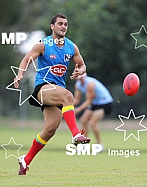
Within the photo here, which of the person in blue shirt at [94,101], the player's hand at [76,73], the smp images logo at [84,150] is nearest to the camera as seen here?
the player's hand at [76,73]

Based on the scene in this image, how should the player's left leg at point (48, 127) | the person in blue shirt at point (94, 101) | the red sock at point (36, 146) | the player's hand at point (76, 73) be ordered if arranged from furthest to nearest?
the person in blue shirt at point (94, 101)
the red sock at point (36, 146)
the player's left leg at point (48, 127)
the player's hand at point (76, 73)

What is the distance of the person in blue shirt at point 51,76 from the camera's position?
9.45 metres

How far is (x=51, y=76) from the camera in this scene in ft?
32.0

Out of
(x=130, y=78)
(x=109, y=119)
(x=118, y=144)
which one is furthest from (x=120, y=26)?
(x=130, y=78)

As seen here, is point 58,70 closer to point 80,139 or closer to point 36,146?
point 36,146

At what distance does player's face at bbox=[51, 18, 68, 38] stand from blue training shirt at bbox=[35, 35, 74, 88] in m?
0.15

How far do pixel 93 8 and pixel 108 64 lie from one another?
2587mm

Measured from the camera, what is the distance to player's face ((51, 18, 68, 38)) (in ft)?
32.5

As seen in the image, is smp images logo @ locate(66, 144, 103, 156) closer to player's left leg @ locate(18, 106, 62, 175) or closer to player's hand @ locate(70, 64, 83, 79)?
player's left leg @ locate(18, 106, 62, 175)

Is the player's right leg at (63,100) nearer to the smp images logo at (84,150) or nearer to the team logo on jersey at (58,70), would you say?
the team logo on jersey at (58,70)

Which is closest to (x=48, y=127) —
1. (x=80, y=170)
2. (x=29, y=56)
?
(x=29, y=56)

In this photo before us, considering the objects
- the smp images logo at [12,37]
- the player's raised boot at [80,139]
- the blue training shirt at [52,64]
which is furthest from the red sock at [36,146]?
the smp images logo at [12,37]

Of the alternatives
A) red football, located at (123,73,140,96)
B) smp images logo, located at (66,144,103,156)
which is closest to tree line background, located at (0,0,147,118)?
smp images logo, located at (66,144,103,156)

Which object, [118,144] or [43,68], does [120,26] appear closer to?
[118,144]
